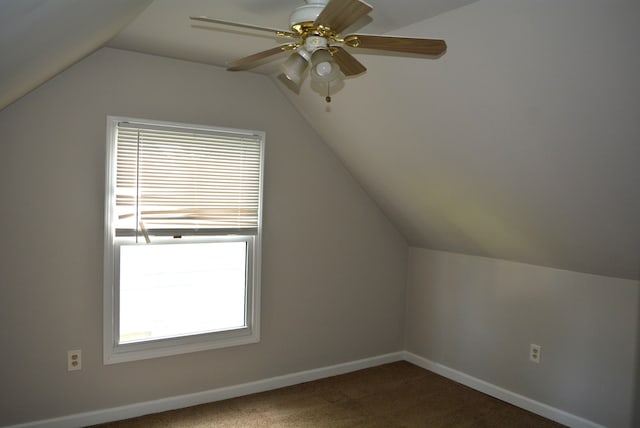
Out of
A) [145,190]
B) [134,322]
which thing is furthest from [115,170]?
[134,322]

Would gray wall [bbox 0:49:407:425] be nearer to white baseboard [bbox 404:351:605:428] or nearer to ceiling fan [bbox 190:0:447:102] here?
white baseboard [bbox 404:351:605:428]

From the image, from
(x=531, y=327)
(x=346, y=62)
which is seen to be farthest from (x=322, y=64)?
(x=531, y=327)

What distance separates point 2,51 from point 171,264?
6.81 feet

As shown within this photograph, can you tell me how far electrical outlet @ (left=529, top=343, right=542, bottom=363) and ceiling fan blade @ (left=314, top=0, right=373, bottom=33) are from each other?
2.86 meters

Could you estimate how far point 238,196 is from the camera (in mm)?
3510

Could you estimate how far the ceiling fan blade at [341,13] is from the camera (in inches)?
58.2

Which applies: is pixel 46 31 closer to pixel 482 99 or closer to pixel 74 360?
pixel 482 99

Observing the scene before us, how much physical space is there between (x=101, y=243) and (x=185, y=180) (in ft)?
2.21

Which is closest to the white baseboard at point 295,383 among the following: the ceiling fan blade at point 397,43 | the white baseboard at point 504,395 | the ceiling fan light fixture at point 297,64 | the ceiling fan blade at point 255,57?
the white baseboard at point 504,395

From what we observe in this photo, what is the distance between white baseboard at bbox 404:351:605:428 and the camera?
3.24 m

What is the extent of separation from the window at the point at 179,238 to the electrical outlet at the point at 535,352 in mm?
2071

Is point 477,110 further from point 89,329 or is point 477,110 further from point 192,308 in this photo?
point 89,329

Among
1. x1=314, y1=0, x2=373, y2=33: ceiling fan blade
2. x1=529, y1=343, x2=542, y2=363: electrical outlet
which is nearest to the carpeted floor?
x1=529, y1=343, x2=542, y2=363: electrical outlet

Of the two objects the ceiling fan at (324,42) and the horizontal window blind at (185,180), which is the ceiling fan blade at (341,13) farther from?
the horizontal window blind at (185,180)
